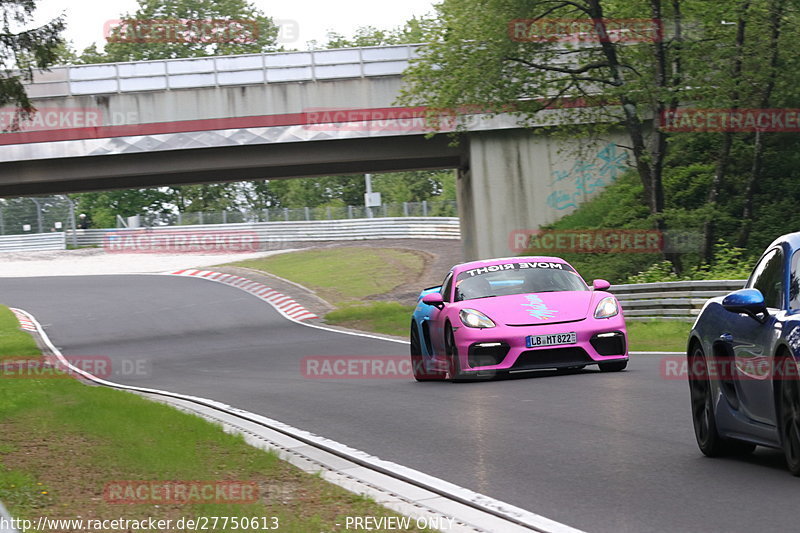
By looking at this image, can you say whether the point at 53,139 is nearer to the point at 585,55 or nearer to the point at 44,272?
the point at 585,55

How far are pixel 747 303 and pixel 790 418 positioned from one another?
0.69 meters

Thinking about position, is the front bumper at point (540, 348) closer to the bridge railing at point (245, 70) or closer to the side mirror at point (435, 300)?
the side mirror at point (435, 300)

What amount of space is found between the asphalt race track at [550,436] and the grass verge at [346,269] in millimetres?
25081

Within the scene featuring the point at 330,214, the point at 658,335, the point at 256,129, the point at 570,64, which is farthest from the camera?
the point at 330,214

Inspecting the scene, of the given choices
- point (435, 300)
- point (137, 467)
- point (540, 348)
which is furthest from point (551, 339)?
point (137, 467)

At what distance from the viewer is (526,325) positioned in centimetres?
1370

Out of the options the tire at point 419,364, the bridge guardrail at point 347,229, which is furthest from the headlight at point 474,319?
the bridge guardrail at point 347,229

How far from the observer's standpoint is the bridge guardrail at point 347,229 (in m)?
68.5

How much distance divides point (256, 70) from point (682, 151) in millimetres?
13002

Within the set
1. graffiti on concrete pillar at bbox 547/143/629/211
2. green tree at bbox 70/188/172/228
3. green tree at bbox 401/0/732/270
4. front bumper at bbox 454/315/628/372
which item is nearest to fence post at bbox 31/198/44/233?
green tree at bbox 70/188/172/228

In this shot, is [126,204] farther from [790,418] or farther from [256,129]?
[790,418]

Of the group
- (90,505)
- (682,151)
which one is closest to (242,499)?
(90,505)

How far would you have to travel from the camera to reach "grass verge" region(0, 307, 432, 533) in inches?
259

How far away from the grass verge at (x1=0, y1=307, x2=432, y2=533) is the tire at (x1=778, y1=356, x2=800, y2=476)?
213 cm
